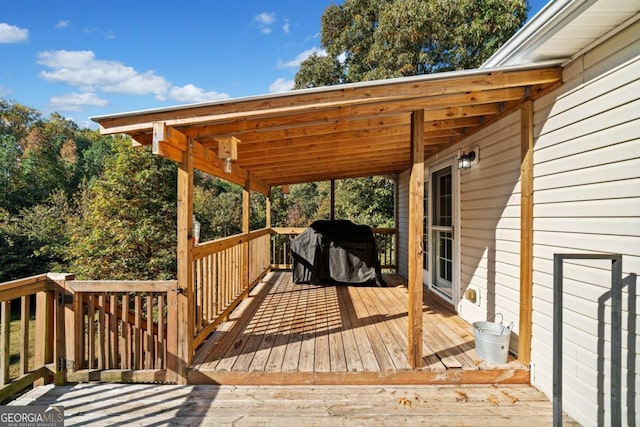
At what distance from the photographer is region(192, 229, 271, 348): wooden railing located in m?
2.99

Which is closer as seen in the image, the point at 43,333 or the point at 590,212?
the point at 590,212

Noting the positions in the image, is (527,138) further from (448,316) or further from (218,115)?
(218,115)

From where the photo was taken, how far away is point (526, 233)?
97.8 inches

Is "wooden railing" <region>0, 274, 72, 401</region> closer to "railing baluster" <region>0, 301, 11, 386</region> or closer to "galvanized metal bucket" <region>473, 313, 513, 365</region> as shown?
"railing baluster" <region>0, 301, 11, 386</region>

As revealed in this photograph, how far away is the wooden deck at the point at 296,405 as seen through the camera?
2062 millimetres

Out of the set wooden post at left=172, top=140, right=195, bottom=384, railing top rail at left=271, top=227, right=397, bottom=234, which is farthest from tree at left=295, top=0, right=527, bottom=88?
wooden post at left=172, top=140, right=195, bottom=384

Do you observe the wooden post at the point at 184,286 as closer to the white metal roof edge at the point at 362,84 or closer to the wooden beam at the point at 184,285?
the wooden beam at the point at 184,285

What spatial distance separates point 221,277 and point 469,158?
130 inches

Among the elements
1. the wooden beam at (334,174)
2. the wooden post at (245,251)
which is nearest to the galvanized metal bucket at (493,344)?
the wooden post at (245,251)

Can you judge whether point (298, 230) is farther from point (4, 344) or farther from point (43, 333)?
point (4, 344)

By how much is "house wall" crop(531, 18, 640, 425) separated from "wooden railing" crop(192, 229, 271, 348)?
2961 mm

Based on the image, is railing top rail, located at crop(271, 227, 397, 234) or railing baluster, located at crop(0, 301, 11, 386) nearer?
railing baluster, located at crop(0, 301, 11, 386)

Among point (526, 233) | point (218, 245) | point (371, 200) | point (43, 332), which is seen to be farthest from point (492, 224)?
point (371, 200)

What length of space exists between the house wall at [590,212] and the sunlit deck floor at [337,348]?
1.79 feet
